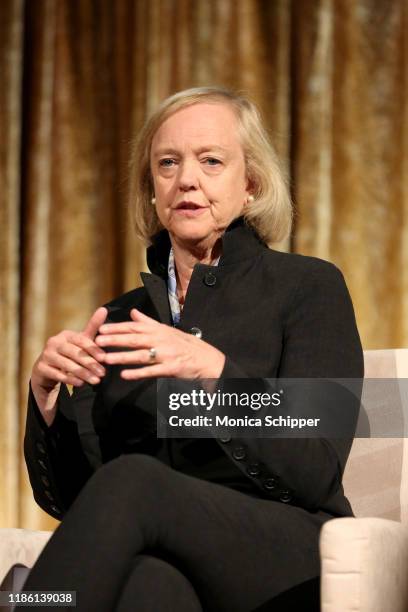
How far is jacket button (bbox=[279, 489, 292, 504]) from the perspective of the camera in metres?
1.21

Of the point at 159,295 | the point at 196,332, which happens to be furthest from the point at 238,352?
the point at 159,295

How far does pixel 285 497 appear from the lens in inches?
48.0

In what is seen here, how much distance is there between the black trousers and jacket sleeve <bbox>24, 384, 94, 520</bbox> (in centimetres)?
32

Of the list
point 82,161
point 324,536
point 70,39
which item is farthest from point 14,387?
point 324,536

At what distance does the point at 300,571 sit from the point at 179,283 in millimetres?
538

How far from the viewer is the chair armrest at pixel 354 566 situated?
3.39 ft

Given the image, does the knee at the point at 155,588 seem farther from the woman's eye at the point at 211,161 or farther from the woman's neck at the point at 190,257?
the woman's eye at the point at 211,161

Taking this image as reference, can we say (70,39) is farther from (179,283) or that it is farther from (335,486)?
(335,486)

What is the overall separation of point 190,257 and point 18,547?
0.49m

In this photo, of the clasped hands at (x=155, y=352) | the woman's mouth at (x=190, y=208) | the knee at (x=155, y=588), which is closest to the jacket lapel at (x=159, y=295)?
the woman's mouth at (x=190, y=208)

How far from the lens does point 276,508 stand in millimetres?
1190

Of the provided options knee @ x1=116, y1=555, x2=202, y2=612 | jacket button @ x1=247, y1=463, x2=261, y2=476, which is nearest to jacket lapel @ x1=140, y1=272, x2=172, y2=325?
jacket button @ x1=247, y1=463, x2=261, y2=476

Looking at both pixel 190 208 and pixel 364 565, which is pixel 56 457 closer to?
pixel 190 208

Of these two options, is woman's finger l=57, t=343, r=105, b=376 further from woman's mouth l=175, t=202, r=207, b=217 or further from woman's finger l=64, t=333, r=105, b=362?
woman's mouth l=175, t=202, r=207, b=217
